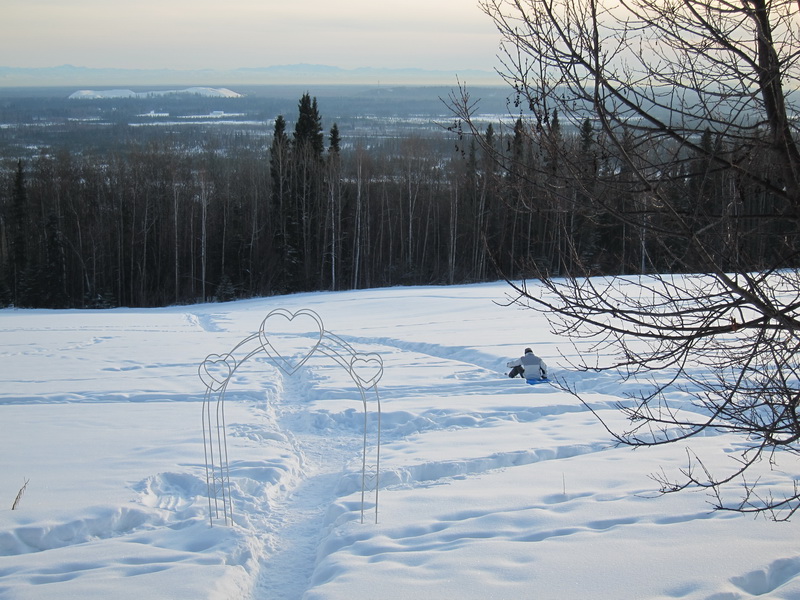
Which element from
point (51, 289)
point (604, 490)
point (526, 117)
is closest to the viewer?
point (526, 117)

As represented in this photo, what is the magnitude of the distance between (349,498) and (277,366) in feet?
5.84

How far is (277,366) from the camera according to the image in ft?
24.7

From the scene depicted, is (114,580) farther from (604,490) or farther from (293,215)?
(293,215)

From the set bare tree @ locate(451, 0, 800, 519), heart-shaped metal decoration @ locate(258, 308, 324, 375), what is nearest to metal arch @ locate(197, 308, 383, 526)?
heart-shaped metal decoration @ locate(258, 308, 324, 375)

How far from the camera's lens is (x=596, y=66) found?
3662 millimetres

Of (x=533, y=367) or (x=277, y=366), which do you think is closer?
(x=277, y=366)

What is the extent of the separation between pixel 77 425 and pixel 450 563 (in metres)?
6.38

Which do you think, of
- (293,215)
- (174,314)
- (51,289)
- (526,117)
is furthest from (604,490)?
(51,289)

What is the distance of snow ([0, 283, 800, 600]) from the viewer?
15.7ft

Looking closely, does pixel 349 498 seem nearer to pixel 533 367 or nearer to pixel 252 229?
pixel 533 367

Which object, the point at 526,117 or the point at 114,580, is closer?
the point at 526,117

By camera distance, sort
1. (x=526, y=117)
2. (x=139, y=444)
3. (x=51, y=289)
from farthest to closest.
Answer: (x=51, y=289)
(x=139, y=444)
(x=526, y=117)

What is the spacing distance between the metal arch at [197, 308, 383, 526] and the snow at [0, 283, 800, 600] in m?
0.17

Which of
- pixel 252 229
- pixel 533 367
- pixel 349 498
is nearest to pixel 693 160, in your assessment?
pixel 349 498
